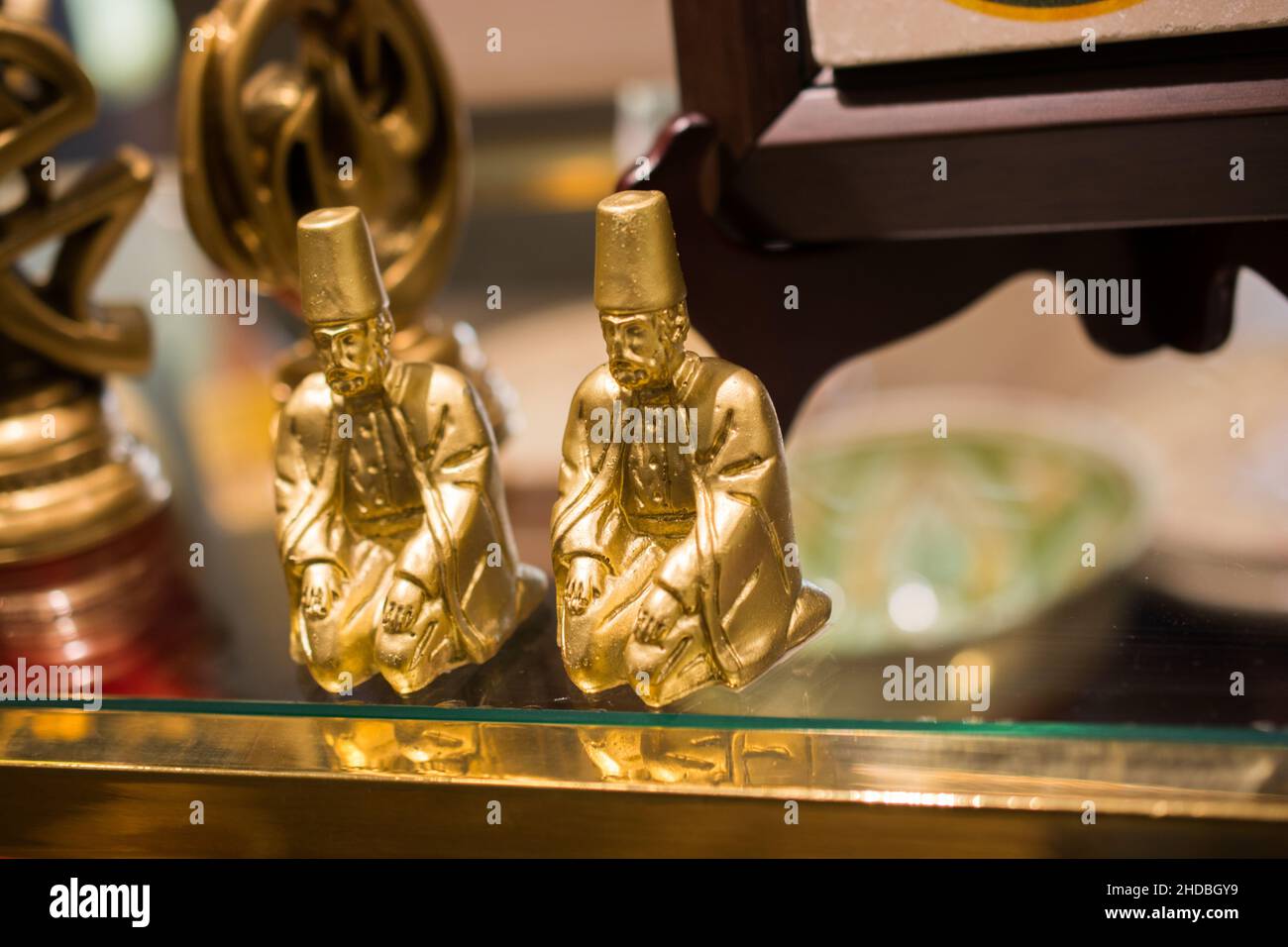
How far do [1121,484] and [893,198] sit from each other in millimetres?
345

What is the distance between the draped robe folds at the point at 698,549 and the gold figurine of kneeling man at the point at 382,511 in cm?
5

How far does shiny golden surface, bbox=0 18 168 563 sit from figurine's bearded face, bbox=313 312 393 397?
33cm

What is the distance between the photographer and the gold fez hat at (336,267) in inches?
25.2

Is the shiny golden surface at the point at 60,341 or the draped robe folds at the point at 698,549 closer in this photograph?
the draped robe folds at the point at 698,549

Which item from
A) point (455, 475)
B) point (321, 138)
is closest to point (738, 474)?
point (455, 475)

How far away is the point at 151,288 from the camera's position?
1.35 meters

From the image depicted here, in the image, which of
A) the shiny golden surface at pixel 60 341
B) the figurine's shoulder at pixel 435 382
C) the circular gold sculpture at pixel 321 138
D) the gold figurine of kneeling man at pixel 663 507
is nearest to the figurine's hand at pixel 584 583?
the gold figurine of kneeling man at pixel 663 507

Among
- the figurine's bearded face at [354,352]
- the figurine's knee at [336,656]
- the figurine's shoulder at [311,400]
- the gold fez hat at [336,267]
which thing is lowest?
the figurine's knee at [336,656]

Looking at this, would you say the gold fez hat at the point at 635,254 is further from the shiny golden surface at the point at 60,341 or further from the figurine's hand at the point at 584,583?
the shiny golden surface at the point at 60,341

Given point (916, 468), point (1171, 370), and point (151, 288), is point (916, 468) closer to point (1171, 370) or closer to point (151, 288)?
point (1171, 370)

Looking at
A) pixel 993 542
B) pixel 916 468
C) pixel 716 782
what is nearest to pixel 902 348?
pixel 916 468

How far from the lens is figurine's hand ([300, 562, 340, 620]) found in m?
0.70

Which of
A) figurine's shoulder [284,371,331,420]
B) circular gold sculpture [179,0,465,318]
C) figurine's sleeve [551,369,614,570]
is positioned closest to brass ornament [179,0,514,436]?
circular gold sculpture [179,0,465,318]

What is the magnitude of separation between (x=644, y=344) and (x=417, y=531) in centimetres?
17
